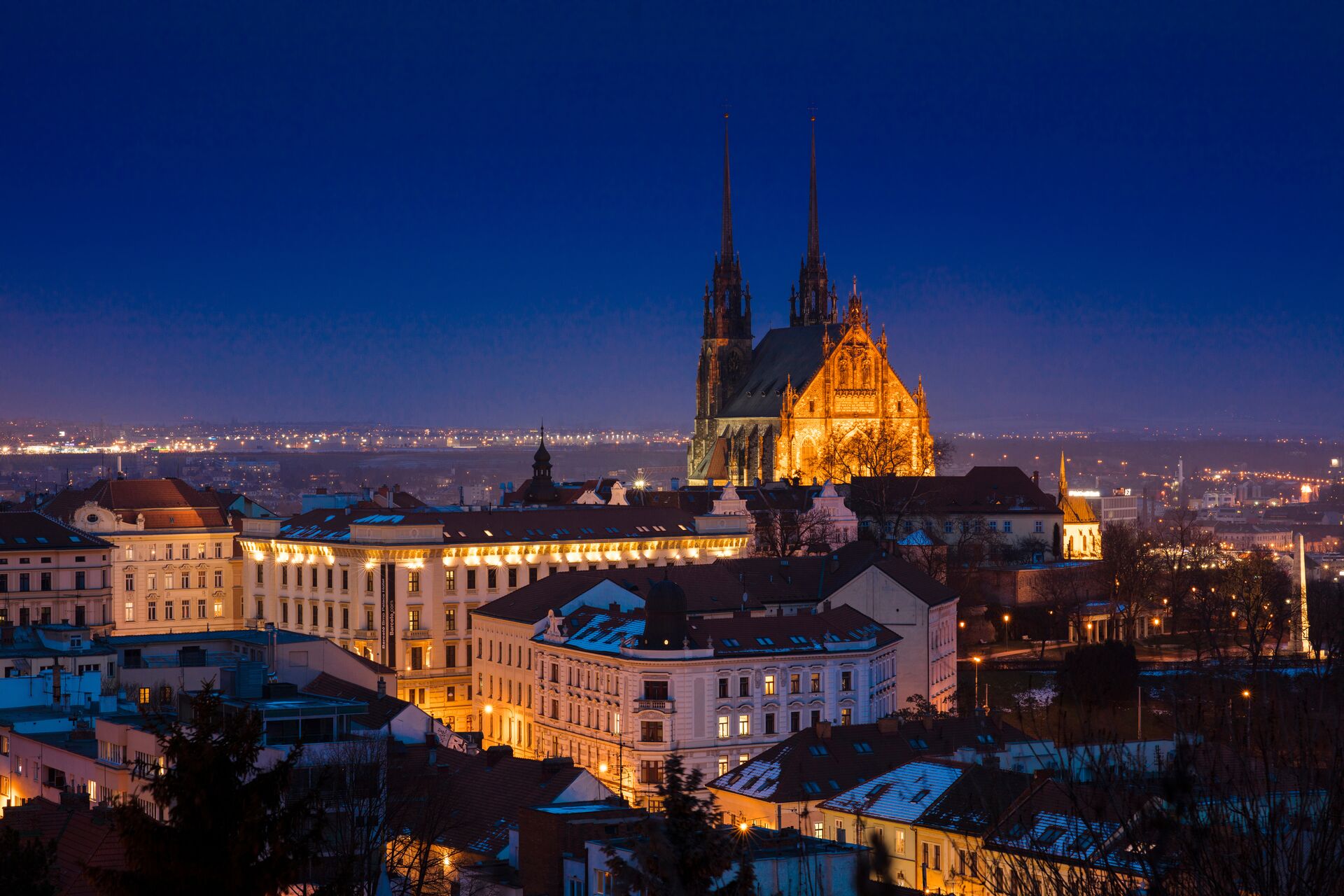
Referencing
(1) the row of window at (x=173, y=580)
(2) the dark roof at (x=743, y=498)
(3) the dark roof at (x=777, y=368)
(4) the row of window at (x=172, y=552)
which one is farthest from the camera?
(3) the dark roof at (x=777, y=368)

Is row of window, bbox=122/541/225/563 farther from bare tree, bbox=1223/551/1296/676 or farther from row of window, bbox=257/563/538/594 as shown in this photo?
bare tree, bbox=1223/551/1296/676

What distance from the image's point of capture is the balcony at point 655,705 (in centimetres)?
8469

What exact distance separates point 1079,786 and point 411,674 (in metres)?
73.1

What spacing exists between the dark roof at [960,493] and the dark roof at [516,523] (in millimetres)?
22787

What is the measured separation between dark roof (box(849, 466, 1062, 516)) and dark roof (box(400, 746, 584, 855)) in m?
88.8

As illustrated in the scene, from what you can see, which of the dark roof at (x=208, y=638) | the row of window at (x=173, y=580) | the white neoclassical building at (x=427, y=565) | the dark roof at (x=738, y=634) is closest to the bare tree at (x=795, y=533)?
the white neoclassical building at (x=427, y=565)

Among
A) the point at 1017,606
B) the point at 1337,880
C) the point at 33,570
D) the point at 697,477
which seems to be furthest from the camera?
the point at 697,477

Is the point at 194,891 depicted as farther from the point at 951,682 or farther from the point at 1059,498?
Answer: the point at 1059,498

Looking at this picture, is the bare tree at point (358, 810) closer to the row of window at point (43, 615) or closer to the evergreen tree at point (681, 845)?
the evergreen tree at point (681, 845)

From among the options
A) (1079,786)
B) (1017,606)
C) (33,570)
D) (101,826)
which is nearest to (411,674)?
(33,570)

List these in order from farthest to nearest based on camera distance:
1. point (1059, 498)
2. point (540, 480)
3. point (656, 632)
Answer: point (1059, 498) → point (540, 480) → point (656, 632)

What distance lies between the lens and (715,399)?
646 ft

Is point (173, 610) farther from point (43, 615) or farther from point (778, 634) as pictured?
point (778, 634)

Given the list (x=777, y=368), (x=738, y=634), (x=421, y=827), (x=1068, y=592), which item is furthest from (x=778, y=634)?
(x=777, y=368)
